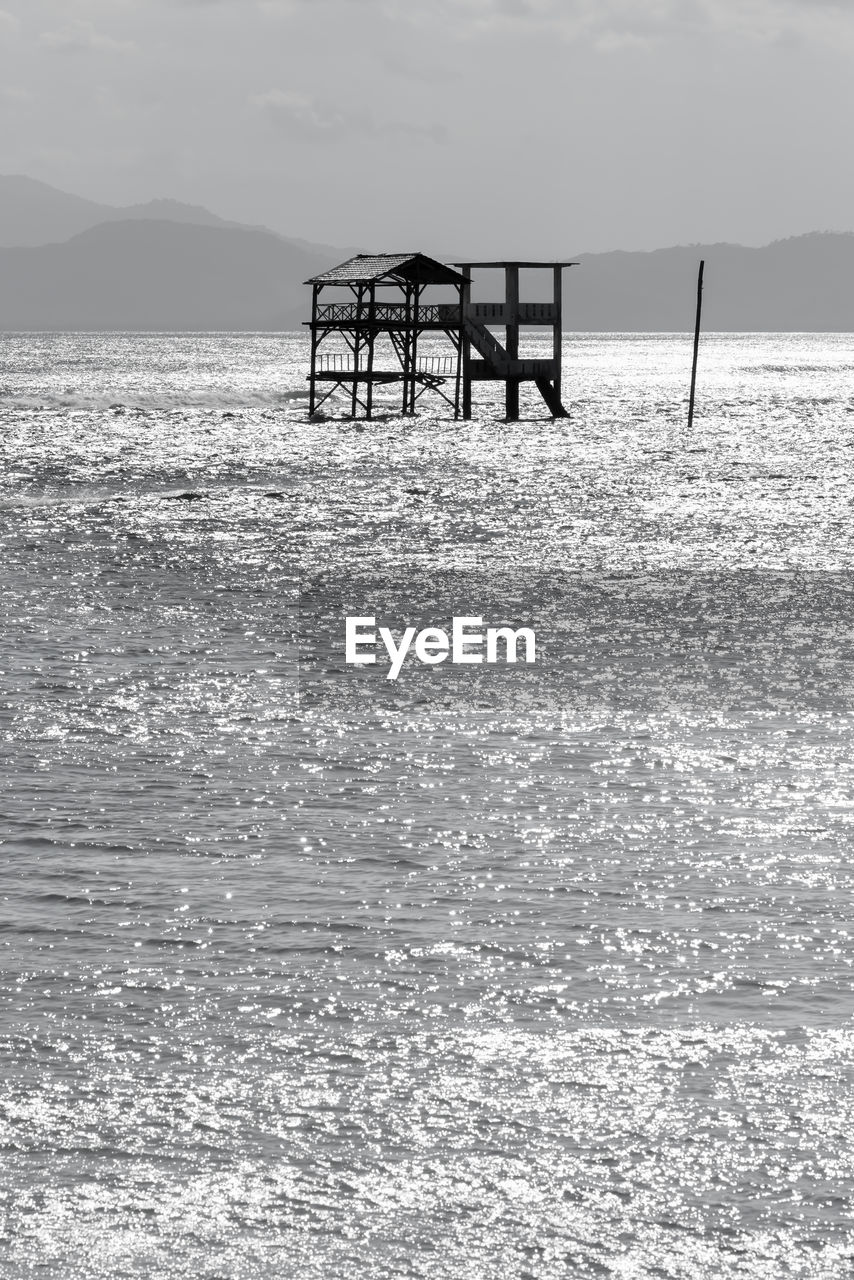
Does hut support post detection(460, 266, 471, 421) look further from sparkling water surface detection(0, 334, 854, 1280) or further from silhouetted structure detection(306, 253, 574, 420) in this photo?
sparkling water surface detection(0, 334, 854, 1280)

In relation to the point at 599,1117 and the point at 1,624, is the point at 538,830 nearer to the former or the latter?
the point at 599,1117

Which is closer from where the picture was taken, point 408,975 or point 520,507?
point 408,975

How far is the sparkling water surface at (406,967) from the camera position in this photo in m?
5.84

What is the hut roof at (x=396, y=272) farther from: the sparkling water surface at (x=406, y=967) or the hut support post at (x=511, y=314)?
the sparkling water surface at (x=406, y=967)

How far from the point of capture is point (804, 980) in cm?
775

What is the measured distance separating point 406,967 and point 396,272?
4425 centimetres

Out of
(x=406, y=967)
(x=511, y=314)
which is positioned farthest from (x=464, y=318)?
(x=406, y=967)

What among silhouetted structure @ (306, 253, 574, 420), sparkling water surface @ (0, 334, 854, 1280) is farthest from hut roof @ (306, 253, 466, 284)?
sparkling water surface @ (0, 334, 854, 1280)

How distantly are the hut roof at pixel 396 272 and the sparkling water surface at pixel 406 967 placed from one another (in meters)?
33.2

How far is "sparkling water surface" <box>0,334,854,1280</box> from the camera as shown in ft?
19.1

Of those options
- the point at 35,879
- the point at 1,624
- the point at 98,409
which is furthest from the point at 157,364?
the point at 35,879

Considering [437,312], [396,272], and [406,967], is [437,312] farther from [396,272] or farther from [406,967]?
[406,967]

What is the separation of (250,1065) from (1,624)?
10.6 m

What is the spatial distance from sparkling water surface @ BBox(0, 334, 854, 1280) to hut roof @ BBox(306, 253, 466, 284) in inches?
1308
